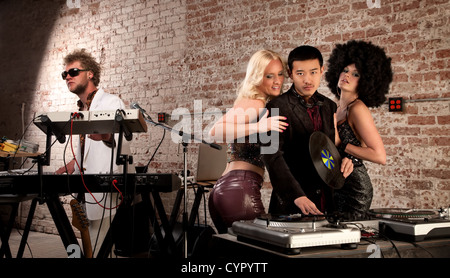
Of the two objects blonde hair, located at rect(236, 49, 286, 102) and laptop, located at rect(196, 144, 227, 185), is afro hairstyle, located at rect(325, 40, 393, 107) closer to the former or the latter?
blonde hair, located at rect(236, 49, 286, 102)

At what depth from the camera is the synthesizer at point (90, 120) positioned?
7.23 ft

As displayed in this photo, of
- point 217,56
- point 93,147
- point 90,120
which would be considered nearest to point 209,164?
point 93,147

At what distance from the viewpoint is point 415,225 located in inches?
52.6

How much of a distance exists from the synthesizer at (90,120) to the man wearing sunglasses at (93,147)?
0.50m

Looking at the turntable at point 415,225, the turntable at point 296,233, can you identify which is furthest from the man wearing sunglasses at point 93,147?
the turntable at point 415,225

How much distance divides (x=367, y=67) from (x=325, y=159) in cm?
100

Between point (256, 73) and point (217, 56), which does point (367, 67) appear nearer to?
point (256, 73)

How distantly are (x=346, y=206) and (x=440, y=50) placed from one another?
1886 mm

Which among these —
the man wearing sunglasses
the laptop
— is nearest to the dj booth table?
the man wearing sunglasses

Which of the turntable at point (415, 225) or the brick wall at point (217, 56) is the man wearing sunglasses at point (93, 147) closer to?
the brick wall at point (217, 56)

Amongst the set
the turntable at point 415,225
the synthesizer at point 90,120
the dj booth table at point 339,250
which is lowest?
the dj booth table at point 339,250
